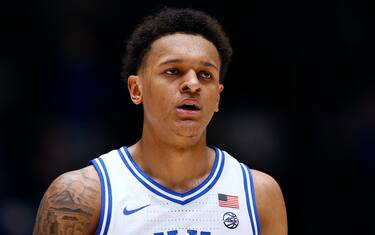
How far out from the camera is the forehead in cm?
421

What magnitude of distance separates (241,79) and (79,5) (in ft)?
6.26

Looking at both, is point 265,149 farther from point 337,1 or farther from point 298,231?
point 337,1

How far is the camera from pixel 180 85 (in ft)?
13.5

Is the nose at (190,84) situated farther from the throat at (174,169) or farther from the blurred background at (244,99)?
the blurred background at (244,99)

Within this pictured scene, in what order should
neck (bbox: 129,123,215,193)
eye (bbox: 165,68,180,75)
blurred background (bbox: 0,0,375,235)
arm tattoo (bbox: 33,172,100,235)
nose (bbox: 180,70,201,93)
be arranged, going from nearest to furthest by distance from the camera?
arm tattoo (bbox: 33,172,100,235) < nose (bbox: 180,70,201,93) < eye (bbox: 165,68,180,75) < neck (bbox: 129,123,215,193) < blurred background (bbox: 0,0,375,235)

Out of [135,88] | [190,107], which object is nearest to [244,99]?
[135,88]

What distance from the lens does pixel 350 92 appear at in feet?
26.2

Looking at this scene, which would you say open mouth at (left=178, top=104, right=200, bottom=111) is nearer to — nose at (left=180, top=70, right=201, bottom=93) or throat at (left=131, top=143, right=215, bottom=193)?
nose at (left=180, top=70, right=201, bottom=93)

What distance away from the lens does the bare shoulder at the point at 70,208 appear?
3945 mm

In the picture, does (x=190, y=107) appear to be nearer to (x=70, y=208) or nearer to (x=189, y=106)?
(x=189, y=106)

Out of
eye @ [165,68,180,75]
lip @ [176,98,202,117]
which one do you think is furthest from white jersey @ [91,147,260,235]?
eye @ [165,68,180,75]

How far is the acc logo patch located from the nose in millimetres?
710

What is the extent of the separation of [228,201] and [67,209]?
909 millimetres

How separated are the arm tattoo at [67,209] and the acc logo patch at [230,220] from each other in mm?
716
